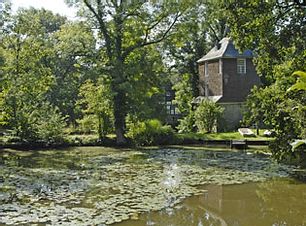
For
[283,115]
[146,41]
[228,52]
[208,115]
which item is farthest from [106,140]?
[228,52]

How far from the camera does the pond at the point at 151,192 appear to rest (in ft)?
28.5

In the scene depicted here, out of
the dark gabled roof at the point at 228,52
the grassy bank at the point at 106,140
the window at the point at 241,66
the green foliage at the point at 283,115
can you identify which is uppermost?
the dark gabled roof at the point at 228,52

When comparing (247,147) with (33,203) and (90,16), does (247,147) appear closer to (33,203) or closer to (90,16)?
(90,16)

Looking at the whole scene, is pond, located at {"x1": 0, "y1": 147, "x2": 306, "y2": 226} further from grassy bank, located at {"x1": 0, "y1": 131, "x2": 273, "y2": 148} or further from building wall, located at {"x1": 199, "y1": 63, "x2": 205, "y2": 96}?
building wall, located at {"x1": 199, "y1": 63, "x2": 205, "y2": 96}

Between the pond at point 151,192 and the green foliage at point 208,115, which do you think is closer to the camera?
the pond at point 151,192

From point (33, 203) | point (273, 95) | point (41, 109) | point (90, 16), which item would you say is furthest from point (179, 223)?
point (90, 16)

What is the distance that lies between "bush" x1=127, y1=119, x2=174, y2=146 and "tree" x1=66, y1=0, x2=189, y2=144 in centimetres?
77

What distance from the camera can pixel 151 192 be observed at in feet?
36.2

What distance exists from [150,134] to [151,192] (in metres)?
14.2

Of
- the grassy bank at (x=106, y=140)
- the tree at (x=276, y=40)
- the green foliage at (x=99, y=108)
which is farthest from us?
the green foliage at (x=99, y=108)

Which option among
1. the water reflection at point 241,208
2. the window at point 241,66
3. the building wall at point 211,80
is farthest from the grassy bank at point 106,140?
the water reflection at point 241,208

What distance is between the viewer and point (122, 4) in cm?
2486

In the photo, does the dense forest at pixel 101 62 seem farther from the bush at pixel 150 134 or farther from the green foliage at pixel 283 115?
the green foliage at pixel 283 115

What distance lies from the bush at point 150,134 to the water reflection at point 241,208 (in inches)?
513
